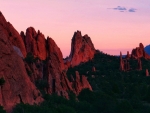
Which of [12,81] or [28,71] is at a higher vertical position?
[28,71]

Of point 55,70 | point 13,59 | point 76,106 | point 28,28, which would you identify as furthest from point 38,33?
point 13,59

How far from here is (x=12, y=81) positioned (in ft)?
128

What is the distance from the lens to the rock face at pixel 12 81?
37.3 m

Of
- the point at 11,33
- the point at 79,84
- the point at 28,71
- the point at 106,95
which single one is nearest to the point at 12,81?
the point at 28,71

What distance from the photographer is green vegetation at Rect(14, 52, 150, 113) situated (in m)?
44.1

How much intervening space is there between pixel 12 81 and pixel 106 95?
952 inches

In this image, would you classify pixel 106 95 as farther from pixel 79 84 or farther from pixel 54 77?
pixel 54 77

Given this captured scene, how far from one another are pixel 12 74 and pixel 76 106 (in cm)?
1085

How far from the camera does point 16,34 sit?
62.4 meters

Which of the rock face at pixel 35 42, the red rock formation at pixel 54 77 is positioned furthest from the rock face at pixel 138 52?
the red rock formation at pixel 54 77

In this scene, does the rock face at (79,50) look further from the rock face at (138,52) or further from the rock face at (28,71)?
the rock face at (28,71)

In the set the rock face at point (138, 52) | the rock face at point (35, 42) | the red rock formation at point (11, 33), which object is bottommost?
the red rock formation at point (11, 33)

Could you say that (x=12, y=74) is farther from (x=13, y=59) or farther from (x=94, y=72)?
(x=94, y=72)

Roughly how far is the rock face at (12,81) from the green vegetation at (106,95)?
1.00 meters
